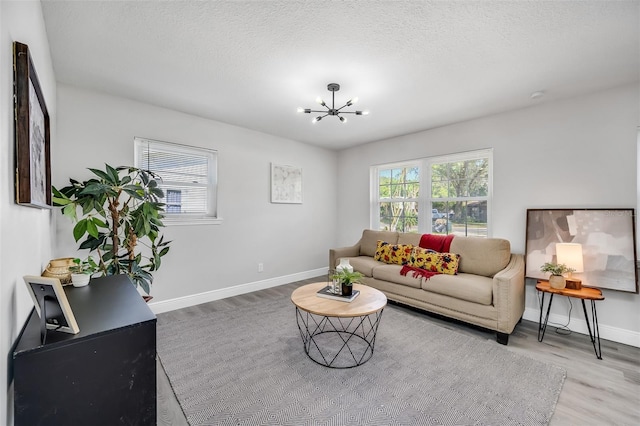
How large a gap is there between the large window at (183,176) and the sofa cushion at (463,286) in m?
2.89

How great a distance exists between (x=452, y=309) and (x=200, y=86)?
3.49m

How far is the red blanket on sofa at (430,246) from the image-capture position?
325 centimetres

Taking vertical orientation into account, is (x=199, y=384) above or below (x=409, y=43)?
below

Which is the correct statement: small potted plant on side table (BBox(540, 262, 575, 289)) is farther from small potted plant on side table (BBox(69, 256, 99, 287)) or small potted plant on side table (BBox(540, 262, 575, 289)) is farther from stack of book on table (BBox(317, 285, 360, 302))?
small potted plant on side table (BBox(69, 256, 99, 287))

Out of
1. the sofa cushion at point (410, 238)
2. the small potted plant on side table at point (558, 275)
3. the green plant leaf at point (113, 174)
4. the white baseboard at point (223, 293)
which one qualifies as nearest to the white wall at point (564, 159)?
the small potted plant on side table at point (558, 275)

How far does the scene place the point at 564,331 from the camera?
9.44 feet

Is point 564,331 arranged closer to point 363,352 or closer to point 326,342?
point 363,352

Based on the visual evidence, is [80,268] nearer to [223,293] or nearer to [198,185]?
[198,185]

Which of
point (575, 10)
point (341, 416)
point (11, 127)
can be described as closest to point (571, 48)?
point (575, 10)

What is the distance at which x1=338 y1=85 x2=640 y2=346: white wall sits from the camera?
265 cm

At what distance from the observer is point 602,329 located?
8.94 feet

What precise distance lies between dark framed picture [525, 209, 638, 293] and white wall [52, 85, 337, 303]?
333cm

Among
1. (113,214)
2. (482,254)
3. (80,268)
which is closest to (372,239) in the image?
(482,254)

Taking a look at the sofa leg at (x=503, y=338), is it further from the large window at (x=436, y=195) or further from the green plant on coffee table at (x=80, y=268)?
the green plant on coffee table at (x=80, y=268)
